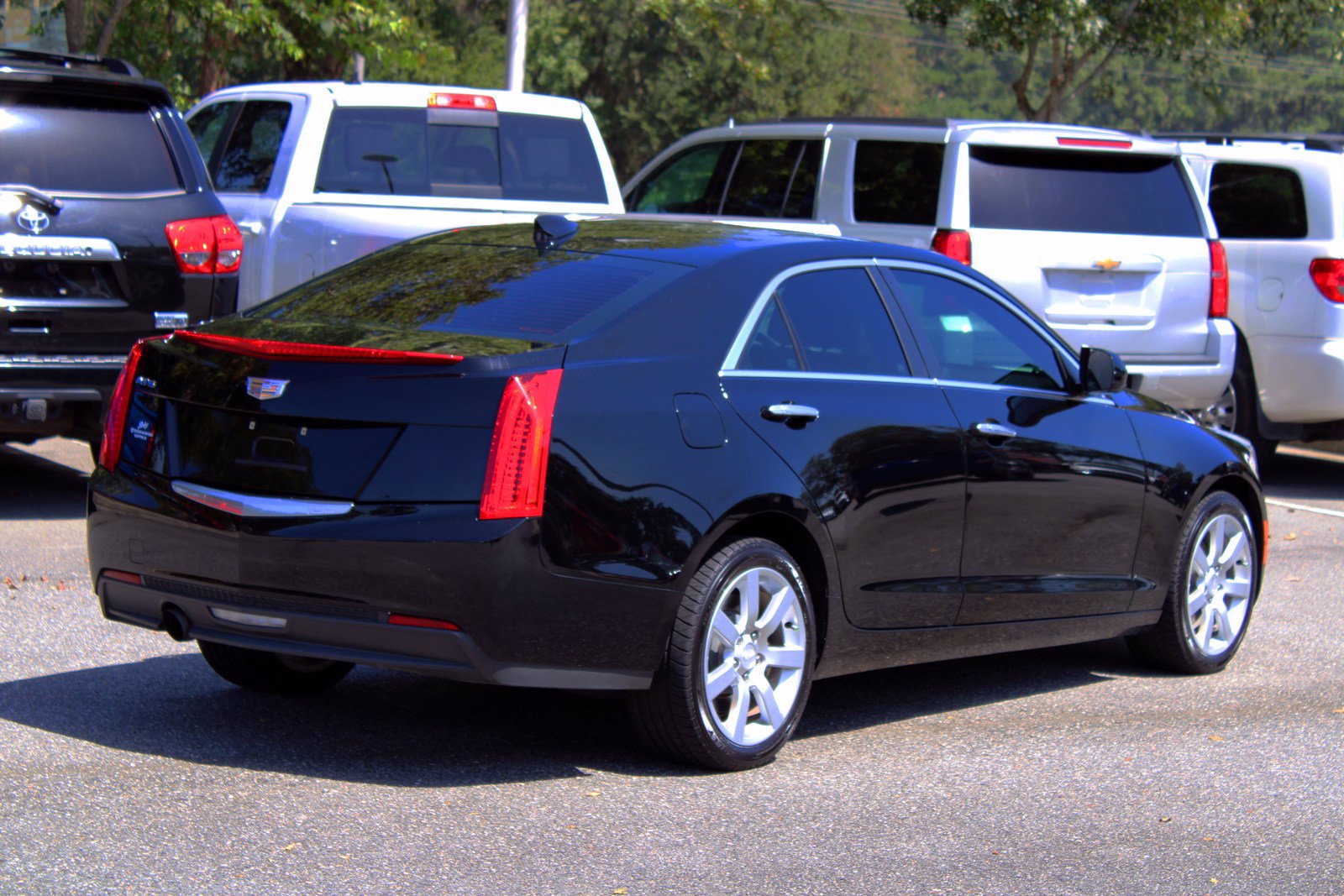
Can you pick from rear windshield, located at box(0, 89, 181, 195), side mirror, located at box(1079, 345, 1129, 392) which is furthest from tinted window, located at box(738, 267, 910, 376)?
rear windshield, located at box(0, 89, 181, 195)

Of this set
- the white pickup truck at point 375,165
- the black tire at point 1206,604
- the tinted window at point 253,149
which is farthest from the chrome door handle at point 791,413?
the tinted window at point 253,149

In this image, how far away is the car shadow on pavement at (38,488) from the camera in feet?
30.5

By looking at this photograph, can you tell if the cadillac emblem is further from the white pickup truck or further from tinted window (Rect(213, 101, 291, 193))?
tinted window (Rect(213, 101, 291, 193))

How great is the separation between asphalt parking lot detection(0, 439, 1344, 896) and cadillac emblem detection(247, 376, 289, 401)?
1.06m

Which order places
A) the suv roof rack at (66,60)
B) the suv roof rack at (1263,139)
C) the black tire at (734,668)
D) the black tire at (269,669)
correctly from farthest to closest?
the suv roof rack at (1263,139) < the suv roof rack at (66,60) < the black tire at (269,669) < the black tire at (734,668)

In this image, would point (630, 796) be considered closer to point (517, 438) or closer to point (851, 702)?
point (517, 438)

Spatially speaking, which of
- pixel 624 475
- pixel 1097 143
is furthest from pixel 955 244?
pixel 624 475

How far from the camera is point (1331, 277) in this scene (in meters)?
11.9

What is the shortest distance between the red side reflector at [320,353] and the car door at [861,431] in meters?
0.94

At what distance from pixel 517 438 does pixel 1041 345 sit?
269 cm

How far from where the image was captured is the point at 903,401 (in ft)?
19.3

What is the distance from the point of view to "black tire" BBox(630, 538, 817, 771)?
5.10m

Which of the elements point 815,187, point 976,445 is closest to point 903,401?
point 976,445

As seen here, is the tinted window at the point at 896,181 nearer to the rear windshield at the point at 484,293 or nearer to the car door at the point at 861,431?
the car door at the point at 861,431
